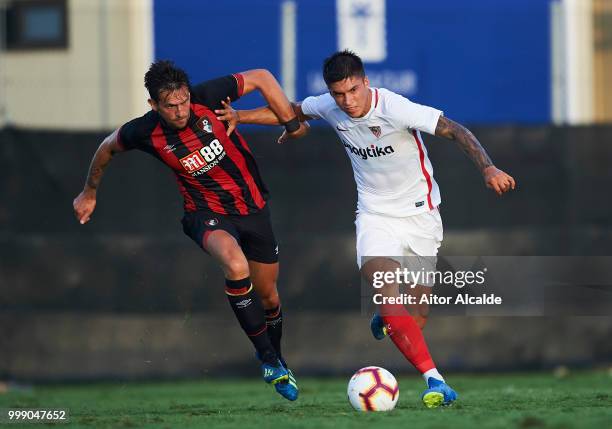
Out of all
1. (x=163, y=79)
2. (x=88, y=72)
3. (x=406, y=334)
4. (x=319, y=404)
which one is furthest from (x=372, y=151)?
(x=88, y=72)

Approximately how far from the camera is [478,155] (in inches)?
299

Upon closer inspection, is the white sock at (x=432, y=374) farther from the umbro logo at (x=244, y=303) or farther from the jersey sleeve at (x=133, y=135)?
the jersey sleeve at (x=133, y=135)

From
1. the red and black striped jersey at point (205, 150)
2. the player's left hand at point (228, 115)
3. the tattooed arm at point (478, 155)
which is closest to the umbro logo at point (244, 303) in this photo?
the red and black striped jersey at point (205, 150)

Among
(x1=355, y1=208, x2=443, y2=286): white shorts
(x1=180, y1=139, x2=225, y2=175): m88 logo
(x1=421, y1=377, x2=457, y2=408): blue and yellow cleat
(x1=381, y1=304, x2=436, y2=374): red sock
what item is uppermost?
(x1=180, y1=139, x2=225, y2=175): m88 logo

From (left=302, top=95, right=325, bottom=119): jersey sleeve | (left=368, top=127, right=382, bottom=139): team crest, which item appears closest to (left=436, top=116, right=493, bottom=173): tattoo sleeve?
(left=368, top=127, right=382, bottom=139): team crest

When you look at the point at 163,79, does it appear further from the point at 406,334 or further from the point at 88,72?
the point at 88,72

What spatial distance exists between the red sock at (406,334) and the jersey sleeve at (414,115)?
4.05ft

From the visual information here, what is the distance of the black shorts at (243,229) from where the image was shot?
827cm

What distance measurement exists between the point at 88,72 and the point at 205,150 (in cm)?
708

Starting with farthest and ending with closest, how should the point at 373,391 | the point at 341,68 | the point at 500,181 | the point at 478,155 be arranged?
the point at 341,68 < the point at 478,155 < the point at 373,391 < the point at 500,181

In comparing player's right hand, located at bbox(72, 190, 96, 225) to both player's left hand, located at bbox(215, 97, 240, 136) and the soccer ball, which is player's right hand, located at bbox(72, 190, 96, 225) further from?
the soccer ball

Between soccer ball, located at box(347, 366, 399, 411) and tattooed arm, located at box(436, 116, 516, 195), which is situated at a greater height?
tattooed arm, located at box(436, 116, 516, 195)

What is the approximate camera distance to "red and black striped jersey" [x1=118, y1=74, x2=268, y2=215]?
8148 mm

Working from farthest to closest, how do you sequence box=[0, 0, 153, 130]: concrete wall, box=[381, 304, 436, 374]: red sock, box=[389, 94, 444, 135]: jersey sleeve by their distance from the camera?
1. box=[0, 0, 153, 130]: concrete wall
2. box=[389, 94, 444, 135]: jersey sleeve
3. box=[381, 304, 436, 374]: red sock
